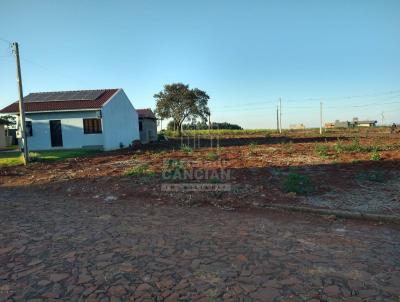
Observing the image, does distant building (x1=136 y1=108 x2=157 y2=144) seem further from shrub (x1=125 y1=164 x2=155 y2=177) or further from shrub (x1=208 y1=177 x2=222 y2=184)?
shrub (x1=208 y1=177 x2=222 y2=184)

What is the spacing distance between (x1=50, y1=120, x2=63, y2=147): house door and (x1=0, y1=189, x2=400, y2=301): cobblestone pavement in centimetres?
1764

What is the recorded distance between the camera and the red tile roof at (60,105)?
872 inches

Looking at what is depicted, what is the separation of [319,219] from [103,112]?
62.3 ft

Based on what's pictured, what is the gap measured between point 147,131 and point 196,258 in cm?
3167

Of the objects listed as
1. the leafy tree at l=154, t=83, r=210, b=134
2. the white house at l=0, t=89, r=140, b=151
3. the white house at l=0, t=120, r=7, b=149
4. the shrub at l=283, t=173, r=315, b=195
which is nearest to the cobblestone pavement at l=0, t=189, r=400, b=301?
the shrub at l=283, t=173, r=315, b=195

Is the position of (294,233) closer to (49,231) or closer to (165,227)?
(165,227)

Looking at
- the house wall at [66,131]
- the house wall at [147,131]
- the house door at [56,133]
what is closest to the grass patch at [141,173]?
the house wall at [66,131]

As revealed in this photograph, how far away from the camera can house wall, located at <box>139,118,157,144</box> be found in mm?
33934

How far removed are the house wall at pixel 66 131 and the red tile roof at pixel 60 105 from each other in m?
0.43

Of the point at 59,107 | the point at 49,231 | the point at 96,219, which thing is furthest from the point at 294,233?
the point at 59,107

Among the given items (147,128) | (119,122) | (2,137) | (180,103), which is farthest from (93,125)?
(180,103)

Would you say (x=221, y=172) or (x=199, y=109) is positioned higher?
(x=199, y=109)

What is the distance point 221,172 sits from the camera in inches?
404

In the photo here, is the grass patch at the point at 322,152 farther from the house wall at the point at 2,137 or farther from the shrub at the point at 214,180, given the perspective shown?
the house wall at the point at 2,137
